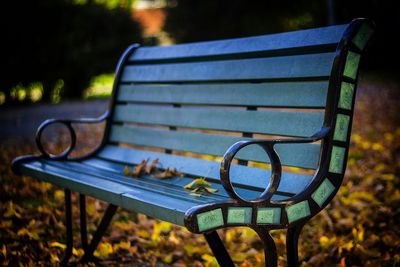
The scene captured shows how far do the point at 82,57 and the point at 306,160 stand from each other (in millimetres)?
12031

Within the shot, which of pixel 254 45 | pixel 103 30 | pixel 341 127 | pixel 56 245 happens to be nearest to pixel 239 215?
pixel 341 127

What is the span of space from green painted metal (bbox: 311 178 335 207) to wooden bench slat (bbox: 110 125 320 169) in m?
0.09

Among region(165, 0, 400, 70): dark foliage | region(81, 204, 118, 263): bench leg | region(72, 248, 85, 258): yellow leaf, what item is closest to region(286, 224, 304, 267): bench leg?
region(81, 204, 118, 263): bench leg

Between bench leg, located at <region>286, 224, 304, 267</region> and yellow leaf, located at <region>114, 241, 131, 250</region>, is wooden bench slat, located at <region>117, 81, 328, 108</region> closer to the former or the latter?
bench leg, located at <region>286, 224, 304, 267</region>

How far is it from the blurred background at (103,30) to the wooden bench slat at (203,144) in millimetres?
9322

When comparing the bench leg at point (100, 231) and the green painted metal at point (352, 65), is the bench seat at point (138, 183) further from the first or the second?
the green painted metal at point (352, 65)

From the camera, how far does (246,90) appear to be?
218cm

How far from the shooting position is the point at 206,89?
2.43 m

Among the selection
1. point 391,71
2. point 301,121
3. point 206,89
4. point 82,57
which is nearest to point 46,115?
point 82,57

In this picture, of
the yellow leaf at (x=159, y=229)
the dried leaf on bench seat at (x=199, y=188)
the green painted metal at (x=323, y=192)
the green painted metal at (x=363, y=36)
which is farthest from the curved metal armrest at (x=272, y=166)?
the yellow leaf at (x=159, y=229)

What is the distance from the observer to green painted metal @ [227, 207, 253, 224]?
1470mm

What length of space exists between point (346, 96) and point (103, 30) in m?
13.5

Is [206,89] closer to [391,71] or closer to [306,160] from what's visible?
[306,160]

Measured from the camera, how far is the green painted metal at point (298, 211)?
62.6 inches
